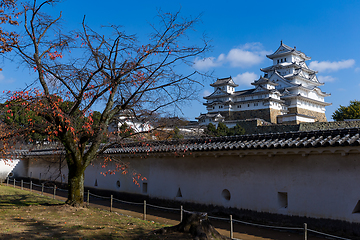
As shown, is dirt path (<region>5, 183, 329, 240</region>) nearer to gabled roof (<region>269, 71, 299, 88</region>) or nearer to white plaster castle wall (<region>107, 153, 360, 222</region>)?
white plaster castle wall (<region>107, 153, 360, 222</region>)

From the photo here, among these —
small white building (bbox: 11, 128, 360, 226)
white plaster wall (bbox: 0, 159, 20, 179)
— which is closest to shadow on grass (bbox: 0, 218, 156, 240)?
small white building (bbox: 11, 128, 360, 226)

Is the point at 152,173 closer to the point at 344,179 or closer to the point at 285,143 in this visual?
the point at 285,143

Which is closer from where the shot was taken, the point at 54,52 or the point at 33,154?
the point at 54,52

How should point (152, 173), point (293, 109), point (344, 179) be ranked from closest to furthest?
point (344, 179) < point (152, 173) < point (293, 109)

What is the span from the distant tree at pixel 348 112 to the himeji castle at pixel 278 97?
346 cm

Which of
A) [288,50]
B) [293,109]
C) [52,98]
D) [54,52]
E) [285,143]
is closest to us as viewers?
[285,143]

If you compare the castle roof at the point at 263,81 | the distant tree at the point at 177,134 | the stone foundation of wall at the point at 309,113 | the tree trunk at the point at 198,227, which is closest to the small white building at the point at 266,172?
the distant tree at the point at 177,134

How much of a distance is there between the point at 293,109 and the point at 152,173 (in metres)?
43.3

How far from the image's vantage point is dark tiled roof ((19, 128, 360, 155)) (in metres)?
7.82

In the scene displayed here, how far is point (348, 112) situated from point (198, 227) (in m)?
52.7

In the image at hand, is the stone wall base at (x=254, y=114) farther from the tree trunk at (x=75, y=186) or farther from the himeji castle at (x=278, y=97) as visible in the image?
the tree trunk at (x=75, y=186)

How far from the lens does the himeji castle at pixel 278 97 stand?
49.2 metres

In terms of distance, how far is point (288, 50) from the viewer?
180ft

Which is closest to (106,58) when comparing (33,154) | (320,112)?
(33,154)
